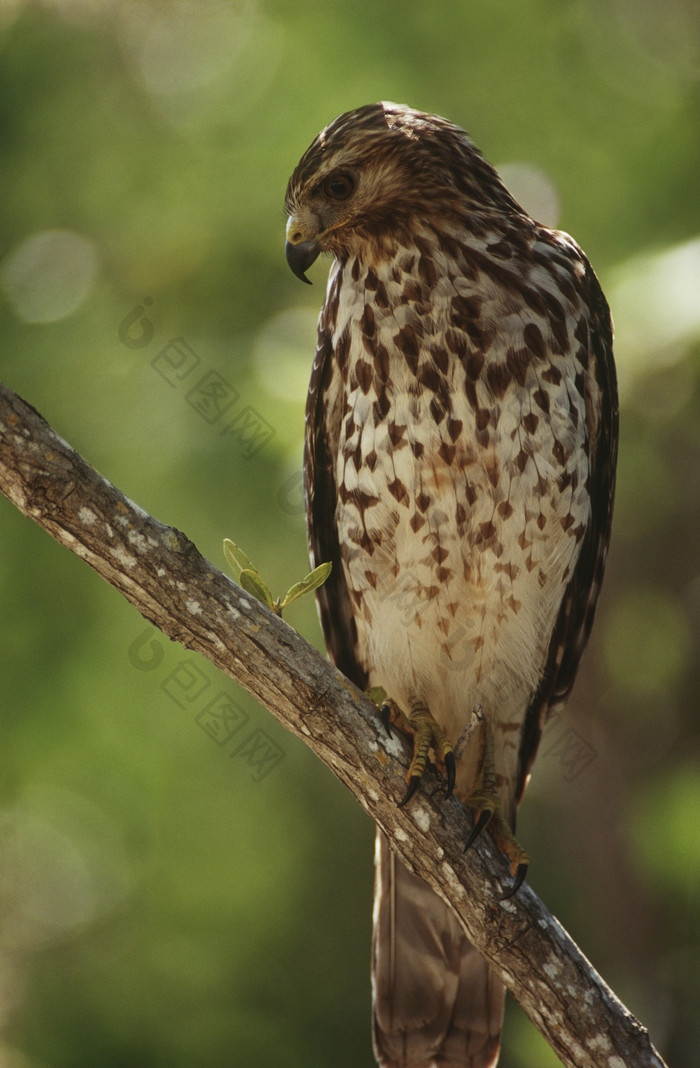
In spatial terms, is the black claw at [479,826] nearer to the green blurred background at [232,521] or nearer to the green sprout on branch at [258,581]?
the green sprout on branch at [258,581]

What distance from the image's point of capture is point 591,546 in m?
2.79

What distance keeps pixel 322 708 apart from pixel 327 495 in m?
0.89

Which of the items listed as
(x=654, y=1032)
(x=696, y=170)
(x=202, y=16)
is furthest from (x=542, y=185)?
(x=654, y=1032)

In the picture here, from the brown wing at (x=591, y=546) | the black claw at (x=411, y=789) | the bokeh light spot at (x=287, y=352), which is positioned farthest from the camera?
the bokeh light spot at (x=287, y=352)

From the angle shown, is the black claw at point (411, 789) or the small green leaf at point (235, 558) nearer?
the small green leaf at point (235, 558)

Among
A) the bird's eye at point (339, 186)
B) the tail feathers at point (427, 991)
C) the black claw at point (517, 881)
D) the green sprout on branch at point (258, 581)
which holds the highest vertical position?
the bird's eye at point (339, 186)

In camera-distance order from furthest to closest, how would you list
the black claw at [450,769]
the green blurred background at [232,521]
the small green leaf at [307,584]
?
the green blurred background at [232,521] < the black claw at [450,769] < the small green leaf at [307,584]

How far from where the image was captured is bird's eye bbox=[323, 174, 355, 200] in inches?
93.6

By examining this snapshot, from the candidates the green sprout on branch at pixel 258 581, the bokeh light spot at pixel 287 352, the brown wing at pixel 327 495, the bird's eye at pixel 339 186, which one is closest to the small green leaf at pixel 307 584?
the green sprout on branch at pixel 258 581

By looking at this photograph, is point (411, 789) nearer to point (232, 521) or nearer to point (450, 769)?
point (450, 769)

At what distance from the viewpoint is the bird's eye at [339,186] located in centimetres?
238

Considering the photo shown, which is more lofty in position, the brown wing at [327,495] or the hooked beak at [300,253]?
the hooked beak at [300,253]

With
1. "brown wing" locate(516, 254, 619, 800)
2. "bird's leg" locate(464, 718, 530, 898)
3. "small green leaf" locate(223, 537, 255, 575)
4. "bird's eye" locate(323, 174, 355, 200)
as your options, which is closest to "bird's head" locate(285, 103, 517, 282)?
"bird's eye" locate(323, 174, 355, 200)

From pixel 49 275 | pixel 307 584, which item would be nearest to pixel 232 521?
pixel 49 275
